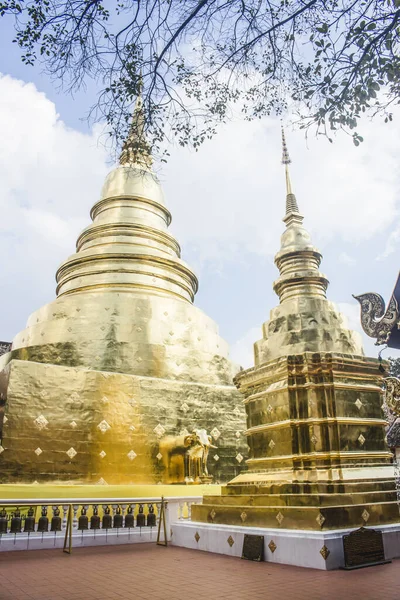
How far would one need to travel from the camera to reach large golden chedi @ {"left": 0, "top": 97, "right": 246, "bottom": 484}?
11.2 metres

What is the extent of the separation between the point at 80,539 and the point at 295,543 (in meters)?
4.69

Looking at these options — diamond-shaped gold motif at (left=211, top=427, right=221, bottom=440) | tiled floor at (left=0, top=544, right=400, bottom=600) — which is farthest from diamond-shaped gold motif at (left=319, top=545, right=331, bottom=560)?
diamond-shaped gold motif at (left=211, top=427, right=221, bottom=440)

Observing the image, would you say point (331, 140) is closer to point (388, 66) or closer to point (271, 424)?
point (388, 66)

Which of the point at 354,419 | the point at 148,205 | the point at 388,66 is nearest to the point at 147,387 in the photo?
the point at 354,419

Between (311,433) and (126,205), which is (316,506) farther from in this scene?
(126,205)

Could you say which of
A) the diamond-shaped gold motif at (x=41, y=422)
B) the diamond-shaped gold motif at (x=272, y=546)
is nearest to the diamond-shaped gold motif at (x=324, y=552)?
the diamond-shaped gold motif at (x=272, y=546)

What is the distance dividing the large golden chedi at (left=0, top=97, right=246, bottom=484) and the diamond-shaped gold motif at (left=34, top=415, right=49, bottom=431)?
46mm

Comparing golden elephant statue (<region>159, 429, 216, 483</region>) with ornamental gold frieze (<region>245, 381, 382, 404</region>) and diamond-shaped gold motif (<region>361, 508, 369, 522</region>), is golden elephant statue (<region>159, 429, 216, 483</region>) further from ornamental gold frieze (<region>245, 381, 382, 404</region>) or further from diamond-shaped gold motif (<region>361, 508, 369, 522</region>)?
diamond-shaped gold motif (<region>361, 508, 369, 522</region>)

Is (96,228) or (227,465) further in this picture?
(96,228)

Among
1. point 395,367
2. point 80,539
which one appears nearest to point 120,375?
point 80,539

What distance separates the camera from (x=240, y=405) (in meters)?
14.2

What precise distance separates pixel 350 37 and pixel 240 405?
10.7 m

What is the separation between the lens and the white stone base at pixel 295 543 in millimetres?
5760

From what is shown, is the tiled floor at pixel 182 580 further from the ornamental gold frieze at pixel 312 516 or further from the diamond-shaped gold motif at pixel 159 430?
the diamond-shaped gold motif at pixel 159 430
